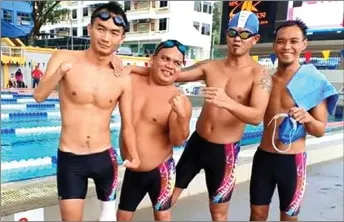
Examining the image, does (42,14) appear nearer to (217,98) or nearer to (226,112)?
(226,112)

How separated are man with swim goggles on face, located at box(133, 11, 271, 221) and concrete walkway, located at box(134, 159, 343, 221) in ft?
3.89

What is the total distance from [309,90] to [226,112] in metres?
0.51

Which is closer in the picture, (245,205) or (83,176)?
(83,176)

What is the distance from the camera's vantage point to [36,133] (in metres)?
7.41

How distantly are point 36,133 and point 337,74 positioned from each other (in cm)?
1091

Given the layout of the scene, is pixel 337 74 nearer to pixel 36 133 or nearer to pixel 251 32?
pixel 36 133

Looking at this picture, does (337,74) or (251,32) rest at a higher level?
(251,32)

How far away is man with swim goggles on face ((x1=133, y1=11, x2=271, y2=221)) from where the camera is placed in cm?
227

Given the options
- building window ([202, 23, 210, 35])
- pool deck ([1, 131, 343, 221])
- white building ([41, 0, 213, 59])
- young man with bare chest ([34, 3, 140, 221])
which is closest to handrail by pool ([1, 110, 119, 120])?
pool deck ([1, 131, 343, 221])

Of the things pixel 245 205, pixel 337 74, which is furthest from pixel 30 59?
pixel 245 205

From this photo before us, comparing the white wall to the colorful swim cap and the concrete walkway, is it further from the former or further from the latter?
the colorful swim cap

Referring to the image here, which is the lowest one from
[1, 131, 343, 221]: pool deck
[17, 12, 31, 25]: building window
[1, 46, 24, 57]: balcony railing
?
[1, 131, 343, 221]: pool deck

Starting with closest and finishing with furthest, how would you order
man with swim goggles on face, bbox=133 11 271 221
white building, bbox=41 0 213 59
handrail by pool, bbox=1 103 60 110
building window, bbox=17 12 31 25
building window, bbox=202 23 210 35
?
man with swim goggles on face, bbox=133 11 271 221 < handrail by pool, bbox=1 103 60 110 < building window, bbox=17 12 31 25 < white building, bbox=41 0 213 59 < building window, bbox=202 23 210 35

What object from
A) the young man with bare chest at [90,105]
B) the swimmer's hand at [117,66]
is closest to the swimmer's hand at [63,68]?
the young man with bare chest at [90,105]
